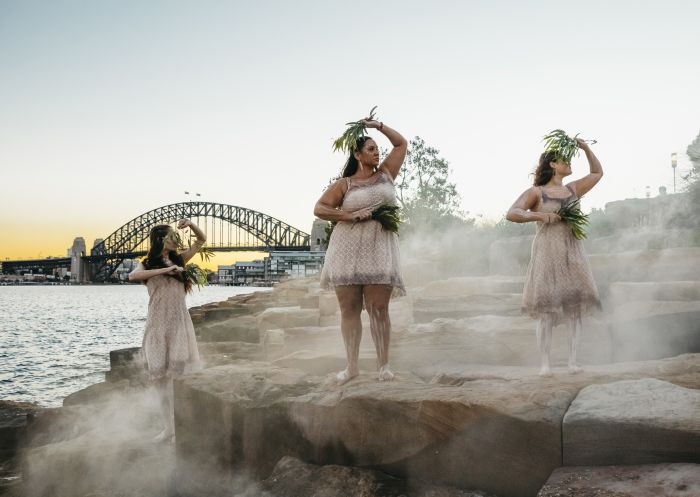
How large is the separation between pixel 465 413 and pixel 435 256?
16.2 meters

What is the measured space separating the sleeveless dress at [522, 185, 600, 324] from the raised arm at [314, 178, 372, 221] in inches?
51.7

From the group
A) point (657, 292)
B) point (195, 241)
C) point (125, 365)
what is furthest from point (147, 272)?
point (125, 365)

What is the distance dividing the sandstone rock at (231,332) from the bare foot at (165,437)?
9.38m

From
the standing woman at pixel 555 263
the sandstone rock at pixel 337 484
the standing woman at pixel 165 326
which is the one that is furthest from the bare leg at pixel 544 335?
the standing woman at pixel 165 326

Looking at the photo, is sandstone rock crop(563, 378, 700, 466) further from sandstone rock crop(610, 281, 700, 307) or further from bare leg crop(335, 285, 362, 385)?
sandstone rock crop(610, 281, 700, 307)

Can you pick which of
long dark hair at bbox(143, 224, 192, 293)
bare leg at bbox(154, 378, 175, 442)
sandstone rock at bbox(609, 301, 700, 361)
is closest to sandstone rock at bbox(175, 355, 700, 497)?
bare leg at bbox(154, 378, 175, 442)

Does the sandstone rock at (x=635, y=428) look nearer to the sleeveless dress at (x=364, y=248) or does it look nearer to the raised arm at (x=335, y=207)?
the sleeveless dress at (x=364, y=248)

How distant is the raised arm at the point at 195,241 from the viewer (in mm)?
5392

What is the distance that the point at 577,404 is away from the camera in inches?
120

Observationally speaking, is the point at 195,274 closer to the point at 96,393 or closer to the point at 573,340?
the point at 573,340

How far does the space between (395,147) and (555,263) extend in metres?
1.41

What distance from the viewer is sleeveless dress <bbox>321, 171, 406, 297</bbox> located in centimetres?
409

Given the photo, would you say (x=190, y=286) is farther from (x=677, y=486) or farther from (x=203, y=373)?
(x=677, y=486)

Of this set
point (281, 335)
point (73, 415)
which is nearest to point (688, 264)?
point (281, 335)
